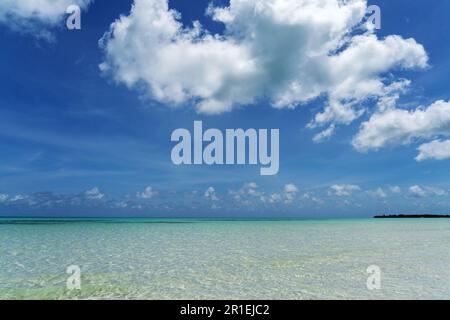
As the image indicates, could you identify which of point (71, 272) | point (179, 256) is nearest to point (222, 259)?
point (179, 256)

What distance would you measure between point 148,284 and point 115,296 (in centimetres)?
134

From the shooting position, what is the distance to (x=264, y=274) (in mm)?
11102

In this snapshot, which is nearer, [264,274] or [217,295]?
[217,295]

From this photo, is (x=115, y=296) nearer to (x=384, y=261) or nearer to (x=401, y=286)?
(x=401, y=286)

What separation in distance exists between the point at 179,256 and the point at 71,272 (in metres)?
4.84

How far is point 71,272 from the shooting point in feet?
38.0

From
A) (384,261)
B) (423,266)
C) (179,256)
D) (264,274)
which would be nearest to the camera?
(264,274)

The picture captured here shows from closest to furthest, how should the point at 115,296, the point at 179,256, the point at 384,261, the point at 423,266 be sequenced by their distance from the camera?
the point at 115,296
the point at 423,266
the point at 384,261
the point at 179,256
